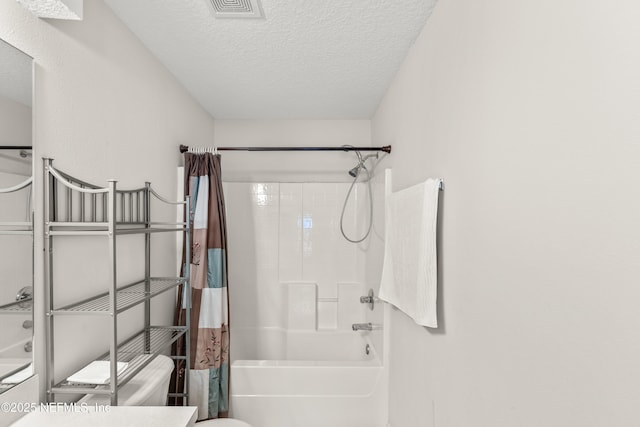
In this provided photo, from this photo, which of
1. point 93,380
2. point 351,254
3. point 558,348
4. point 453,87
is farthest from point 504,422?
point 351,254

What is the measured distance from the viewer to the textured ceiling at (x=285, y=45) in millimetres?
1564

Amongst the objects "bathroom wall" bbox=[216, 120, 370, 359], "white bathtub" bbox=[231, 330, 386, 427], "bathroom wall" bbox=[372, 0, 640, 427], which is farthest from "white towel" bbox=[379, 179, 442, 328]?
"bathroom wall" bbox=[216, 120, 370, 359]

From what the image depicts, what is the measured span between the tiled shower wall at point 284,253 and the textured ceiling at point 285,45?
875 mm

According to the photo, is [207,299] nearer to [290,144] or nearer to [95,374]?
[95,374]

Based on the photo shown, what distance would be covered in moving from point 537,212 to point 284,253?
261 cm

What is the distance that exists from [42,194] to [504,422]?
1.60 metres

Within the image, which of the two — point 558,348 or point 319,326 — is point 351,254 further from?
point 558,348

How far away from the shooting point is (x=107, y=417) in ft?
3.57

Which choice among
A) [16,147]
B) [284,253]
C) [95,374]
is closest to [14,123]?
[16,147]

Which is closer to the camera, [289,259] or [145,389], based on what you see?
[145,389]

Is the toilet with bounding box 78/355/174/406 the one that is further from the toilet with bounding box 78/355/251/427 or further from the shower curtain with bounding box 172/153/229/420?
the shower curtain with bounding box 172/153/229/420

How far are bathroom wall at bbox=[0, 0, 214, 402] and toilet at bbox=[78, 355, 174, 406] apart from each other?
6.7 inches

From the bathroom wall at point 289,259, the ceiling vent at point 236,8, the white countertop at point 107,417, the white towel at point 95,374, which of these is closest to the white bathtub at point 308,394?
the bathroom wall at point 289,259

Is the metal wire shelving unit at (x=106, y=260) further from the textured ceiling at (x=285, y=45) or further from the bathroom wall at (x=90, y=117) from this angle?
the textured ceiling at (x=285, y=45)
